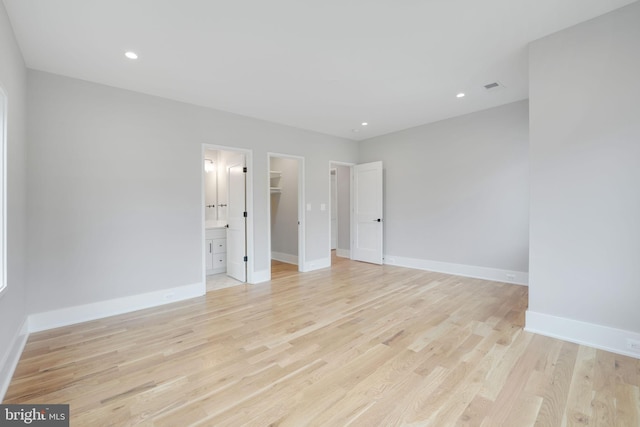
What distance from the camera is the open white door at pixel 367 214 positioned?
5793mm

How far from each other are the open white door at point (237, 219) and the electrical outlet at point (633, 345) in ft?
14.6

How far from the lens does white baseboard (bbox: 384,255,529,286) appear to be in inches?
167

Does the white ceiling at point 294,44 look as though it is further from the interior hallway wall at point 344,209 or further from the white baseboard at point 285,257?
the white baseboard at point 285,257

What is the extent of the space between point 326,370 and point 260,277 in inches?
107

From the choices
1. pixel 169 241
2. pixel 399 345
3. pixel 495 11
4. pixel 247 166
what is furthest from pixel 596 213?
pixel 169 241

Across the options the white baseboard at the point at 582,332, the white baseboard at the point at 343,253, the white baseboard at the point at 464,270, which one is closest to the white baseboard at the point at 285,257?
the white baseboard at the point at 343,253

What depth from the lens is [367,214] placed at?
6012mm

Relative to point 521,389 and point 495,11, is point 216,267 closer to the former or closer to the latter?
point 521,389

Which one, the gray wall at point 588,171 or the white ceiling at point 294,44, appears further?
the gray wall at point 588,171

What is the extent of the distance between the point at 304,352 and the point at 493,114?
4496 millimetres

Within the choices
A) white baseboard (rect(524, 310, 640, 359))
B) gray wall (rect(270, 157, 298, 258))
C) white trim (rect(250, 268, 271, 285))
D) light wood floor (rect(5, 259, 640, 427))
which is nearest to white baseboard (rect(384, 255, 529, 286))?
light wood floor (rect(5, 259, 640, 427))

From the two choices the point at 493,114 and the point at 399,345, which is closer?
the point at 399,345

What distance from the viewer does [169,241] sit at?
3.68m

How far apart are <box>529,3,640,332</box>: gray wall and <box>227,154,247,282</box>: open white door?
387cm
